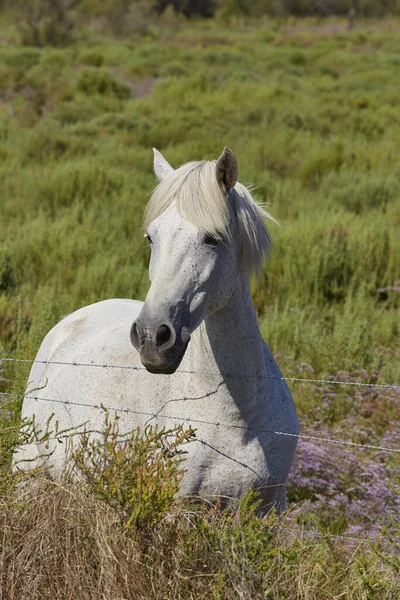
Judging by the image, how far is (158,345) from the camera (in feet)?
6.61

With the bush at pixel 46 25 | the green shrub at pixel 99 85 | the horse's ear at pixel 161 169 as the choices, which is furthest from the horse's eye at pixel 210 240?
the bush at pixel 46 25

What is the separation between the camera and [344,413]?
409cm

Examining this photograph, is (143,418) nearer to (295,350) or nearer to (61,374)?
(61,374)

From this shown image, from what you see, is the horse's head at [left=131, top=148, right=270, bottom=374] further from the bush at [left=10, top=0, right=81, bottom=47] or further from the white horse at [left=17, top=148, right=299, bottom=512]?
the bush at [left=10, top=0, right=81, bottom=47]

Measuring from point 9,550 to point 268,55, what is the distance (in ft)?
76.6

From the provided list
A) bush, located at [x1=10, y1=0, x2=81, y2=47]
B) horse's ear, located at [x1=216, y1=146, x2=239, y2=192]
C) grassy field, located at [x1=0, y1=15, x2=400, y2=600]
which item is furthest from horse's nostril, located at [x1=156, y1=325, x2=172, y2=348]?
bush, located at [x1=10, y1=0, x2=81, y2=47]

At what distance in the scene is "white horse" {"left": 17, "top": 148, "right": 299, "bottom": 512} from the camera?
212 cm

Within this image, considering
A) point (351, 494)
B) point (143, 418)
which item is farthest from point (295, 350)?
point (143, 418)

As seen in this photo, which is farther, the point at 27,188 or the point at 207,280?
the point at 27,188

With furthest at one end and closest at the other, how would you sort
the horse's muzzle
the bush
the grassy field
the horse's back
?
the bush, the grassy field, the horse's back, the horse's muzzle

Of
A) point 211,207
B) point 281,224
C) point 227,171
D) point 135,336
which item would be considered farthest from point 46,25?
point 135,336

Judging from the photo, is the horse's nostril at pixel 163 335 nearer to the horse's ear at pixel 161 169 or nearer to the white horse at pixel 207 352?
the white horse at pixel 207 352

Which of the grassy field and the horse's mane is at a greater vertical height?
the horse's mane

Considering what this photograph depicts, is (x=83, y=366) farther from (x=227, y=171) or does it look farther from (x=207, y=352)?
(x=227, y=171)
